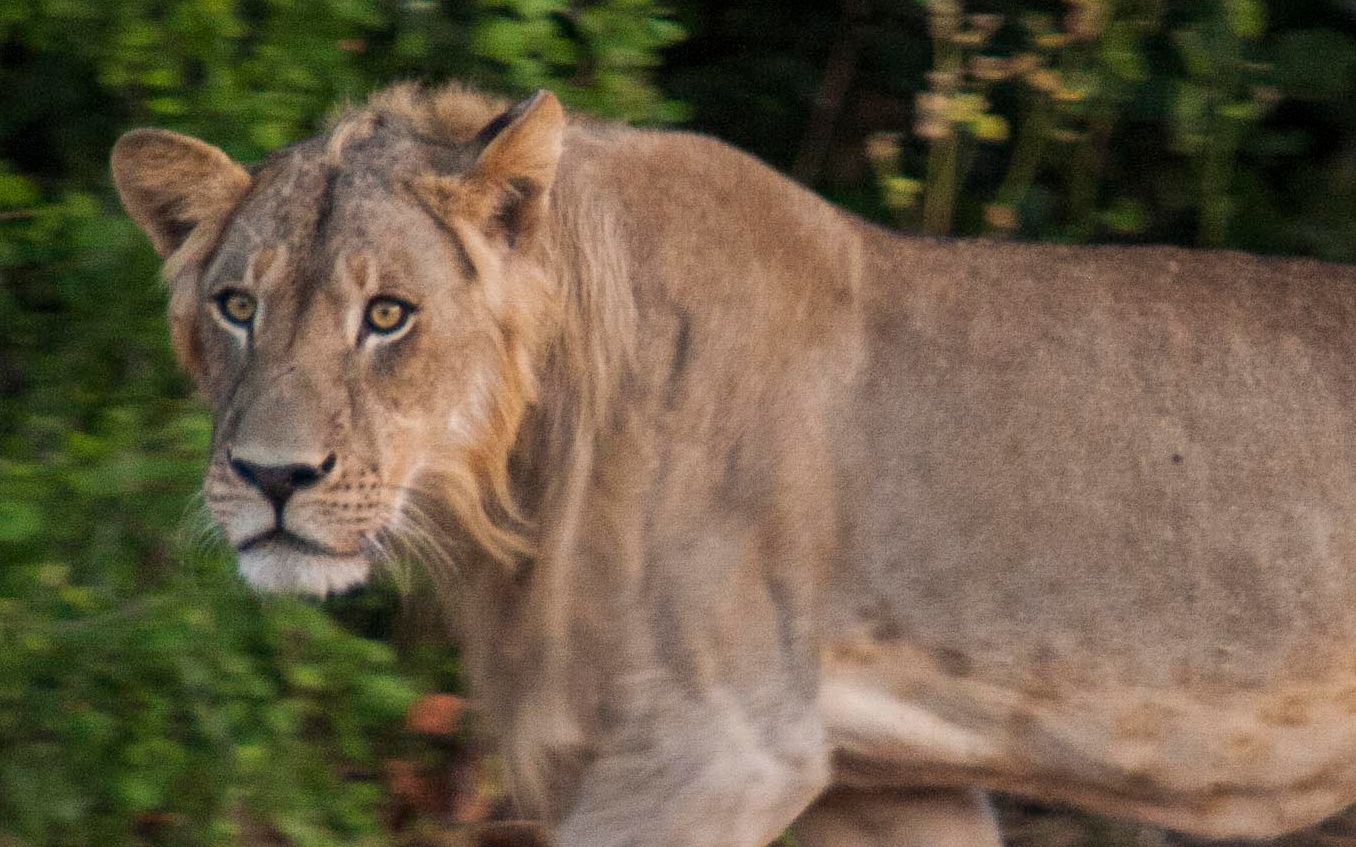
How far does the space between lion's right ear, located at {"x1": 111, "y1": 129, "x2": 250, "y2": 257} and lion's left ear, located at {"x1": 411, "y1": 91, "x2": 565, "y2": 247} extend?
394 mm

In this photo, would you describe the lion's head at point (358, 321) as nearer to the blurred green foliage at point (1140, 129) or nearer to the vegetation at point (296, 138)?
the vegetation at point (296, 138)

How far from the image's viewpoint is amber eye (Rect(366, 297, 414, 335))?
3699 mm

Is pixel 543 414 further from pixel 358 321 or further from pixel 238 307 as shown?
pixel 238 307

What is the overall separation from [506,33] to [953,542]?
1632mm

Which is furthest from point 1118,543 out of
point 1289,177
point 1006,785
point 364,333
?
point 1289,177

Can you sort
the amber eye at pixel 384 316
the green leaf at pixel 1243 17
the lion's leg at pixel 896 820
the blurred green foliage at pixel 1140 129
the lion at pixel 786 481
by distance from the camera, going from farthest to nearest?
the blurred green foliage at pixel 1140 129
the green leaf at pixel 1243 17
the lion's leg at pixel 896 820
the lion at pixel 786 481
the amber eye at pixel 384 316

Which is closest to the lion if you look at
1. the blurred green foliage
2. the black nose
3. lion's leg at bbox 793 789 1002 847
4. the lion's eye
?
the lion's eye

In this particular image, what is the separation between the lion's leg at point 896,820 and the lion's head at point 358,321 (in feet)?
3.30

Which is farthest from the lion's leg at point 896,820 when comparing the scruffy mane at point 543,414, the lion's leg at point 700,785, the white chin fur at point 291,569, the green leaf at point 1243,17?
the green leaf at point 1243,17

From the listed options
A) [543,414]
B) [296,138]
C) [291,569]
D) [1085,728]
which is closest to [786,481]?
[543,414]

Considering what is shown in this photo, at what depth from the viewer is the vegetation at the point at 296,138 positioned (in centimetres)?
464

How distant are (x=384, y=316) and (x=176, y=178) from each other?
1.85ft

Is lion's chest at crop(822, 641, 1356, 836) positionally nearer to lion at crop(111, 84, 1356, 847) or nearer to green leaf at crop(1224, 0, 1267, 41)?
lion at crop(111, 84, 1356, 847)

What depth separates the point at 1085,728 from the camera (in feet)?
13.2
